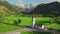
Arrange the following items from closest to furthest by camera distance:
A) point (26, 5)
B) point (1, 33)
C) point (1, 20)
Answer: point (1, 33), point (1, 20), point (26, 5)

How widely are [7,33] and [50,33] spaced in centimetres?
566

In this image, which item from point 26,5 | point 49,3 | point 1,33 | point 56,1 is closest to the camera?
point 1,33

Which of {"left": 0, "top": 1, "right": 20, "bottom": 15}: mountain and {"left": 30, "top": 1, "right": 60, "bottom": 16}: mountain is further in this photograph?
{"left": 30, "top": 1, "right": 60, "bottom": 16}: mountain

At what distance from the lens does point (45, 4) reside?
112062 mm

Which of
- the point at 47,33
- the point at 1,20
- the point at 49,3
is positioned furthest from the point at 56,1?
the point at 47,33

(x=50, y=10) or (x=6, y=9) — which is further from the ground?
(x=6, y=9)

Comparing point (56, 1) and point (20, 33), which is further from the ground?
point (56, 1)

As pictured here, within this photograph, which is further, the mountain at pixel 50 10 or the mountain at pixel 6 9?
the mountain at pixel 50 10

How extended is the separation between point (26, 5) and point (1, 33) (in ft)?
549

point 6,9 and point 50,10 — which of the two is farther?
point 50,10

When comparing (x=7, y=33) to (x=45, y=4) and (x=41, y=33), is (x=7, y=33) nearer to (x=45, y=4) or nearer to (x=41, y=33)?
(x=41, y=33)

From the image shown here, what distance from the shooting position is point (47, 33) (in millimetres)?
21844

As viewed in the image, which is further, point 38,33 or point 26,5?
point 26,5

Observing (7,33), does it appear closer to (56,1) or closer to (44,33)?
(44,33)
